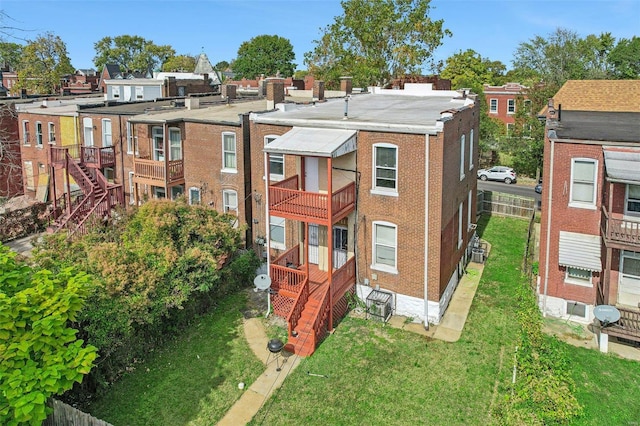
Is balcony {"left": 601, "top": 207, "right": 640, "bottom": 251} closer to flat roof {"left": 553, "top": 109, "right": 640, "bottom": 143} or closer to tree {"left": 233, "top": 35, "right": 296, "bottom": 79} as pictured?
flat roof {"left": 553, "top": 109, "right": 640, "bottom": 143}

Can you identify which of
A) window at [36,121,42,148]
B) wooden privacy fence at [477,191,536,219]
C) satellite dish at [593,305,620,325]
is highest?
window at [36,121,42,148]

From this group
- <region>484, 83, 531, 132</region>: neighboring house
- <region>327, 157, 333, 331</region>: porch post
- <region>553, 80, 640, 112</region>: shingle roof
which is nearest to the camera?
<region>327, 157, 333, 331</region>: porch post

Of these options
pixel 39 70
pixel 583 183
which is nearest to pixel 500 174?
pixel 583 183

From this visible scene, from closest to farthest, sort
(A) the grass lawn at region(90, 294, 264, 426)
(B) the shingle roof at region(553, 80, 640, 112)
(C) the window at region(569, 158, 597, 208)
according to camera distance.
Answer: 1. (A) the grass lawn at region(90, 294, 264, 426)
2. (C) the window at region(569, 158, 597, 208)
3. (B) the shingle roof at region(553, 80, 640, 112)

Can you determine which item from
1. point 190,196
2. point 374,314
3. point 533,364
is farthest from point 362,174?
point 190,196

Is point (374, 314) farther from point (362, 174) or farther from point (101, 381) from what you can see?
point (101, 381)

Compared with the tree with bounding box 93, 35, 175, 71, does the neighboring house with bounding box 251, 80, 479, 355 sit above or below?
below

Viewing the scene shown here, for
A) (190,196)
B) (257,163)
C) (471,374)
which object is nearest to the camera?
(471,374)

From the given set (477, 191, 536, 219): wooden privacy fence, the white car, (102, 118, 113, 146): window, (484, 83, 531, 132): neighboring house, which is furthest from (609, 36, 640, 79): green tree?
(102, 118, 113, 146): window
